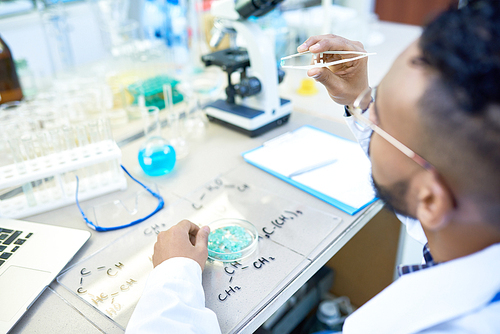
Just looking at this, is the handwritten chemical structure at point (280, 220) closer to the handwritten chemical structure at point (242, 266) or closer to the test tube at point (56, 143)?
the handwritten chemical structure at point (242, 266)

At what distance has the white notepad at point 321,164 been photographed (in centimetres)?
106

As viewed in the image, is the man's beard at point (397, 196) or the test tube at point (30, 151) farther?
the test tube at point (30, 151)

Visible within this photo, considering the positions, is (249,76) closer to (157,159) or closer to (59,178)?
(157,159)

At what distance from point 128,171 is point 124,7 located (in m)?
1.26

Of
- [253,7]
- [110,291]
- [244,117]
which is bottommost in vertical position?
[110,291]

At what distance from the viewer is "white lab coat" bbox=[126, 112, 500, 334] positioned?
1.96 ft

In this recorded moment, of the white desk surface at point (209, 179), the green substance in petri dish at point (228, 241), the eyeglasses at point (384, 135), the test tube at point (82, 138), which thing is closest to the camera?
the eyeglasses at point (384, 135)

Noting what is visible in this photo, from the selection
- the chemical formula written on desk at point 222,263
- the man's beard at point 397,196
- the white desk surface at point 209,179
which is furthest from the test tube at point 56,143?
→ the man's beard at point 397,196

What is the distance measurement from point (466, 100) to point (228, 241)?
0.56 metres

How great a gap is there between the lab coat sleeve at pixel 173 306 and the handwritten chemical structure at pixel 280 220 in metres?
0.23

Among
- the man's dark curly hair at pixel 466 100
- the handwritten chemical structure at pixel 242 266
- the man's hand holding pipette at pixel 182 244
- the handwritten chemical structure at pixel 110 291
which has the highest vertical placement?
the man's dark curly hair at pixel 466 100

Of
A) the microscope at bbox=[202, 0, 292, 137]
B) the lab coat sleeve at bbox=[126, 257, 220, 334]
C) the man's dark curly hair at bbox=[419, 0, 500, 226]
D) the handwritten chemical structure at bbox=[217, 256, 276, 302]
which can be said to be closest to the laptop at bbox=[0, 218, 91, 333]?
the lab coat sleeve at bbox=[126, 257, 220, 334]

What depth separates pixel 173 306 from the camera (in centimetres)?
69

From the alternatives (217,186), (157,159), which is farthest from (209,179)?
(157,159)
